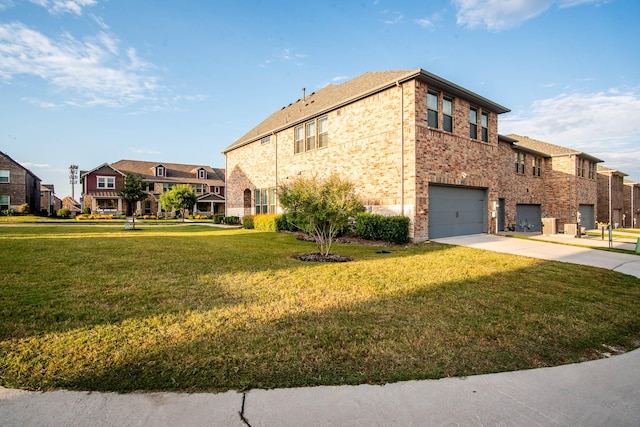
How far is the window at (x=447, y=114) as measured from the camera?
13445mm

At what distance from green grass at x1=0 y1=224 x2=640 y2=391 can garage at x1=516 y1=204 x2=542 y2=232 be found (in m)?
14.4

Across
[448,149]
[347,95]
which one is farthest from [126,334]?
[347,95]

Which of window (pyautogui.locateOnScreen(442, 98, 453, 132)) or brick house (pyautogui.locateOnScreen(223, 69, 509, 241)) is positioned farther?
window (pyautogui.locateOnScreen(442, 98, 453, 132))

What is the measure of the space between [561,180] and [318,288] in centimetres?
2499

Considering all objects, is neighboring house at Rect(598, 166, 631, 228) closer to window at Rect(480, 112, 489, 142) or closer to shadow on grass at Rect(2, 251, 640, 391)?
window at Rect(480, 112, 489, 142)

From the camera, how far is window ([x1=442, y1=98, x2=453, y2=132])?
1345 centimetres

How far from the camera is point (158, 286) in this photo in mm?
5621

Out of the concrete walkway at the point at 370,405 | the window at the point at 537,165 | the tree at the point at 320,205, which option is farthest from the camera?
the window at the point at 537,165

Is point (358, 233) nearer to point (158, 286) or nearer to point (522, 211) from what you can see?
point (158, 286)

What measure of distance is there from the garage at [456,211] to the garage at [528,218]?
743 cm

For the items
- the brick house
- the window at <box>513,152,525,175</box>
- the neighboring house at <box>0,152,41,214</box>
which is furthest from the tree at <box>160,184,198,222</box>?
the window at <box>513,152,525,175</box>

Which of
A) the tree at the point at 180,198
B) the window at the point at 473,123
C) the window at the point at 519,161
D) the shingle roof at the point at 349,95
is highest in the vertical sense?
the shingle roof at the point at 349,95

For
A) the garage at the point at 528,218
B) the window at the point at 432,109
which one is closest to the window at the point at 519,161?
the garage at the point at 528,218

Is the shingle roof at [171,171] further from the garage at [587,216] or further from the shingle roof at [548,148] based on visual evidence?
the garage at [587,216]
